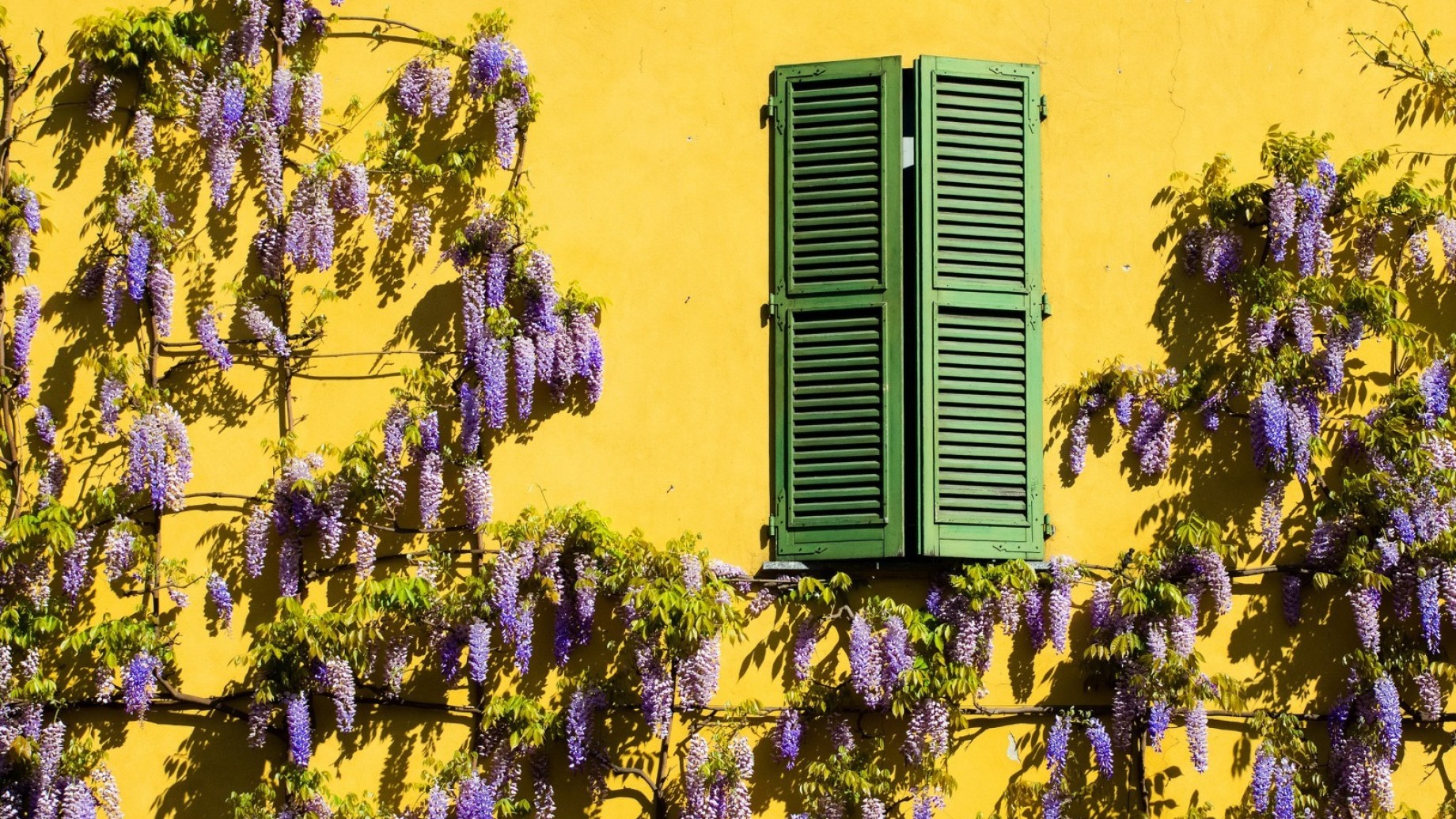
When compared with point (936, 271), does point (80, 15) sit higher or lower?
higher

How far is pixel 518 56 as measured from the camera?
8.66m

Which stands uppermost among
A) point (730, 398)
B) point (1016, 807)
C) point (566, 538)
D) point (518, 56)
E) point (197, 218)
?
point (518, 56)

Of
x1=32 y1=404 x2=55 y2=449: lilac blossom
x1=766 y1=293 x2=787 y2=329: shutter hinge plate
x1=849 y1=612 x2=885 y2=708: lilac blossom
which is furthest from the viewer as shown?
x1=766 y1=293 x2=787 y2=329: shutter hinge plate

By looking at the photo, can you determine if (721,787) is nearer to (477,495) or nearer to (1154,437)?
(477,495)

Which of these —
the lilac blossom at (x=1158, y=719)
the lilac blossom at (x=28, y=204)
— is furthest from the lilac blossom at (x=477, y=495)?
the lilac blossom at (x=1158, y=719)

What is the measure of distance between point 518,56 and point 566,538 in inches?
69.6

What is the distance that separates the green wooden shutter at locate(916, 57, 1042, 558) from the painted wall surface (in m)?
0.13

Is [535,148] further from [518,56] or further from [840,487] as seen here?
[840,487]

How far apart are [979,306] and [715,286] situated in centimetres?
95

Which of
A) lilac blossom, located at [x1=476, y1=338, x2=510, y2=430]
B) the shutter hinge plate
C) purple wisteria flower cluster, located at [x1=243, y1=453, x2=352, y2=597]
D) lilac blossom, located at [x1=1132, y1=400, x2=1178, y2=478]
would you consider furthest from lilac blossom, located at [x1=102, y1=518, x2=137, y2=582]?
lilac blossom, located at [x1=1132, y1=400, x2=1178, y2=478]

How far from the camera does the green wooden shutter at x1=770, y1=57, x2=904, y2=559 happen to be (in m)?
8.37

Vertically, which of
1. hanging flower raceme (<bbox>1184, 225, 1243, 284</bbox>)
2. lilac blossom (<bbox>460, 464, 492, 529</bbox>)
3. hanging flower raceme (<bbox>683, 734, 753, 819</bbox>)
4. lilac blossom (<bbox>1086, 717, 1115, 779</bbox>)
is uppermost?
hanging flower raceme (<bbox>1184, 225, 1243, 284</bbox>)

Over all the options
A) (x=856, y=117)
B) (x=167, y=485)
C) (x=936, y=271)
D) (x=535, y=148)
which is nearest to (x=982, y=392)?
(x=936, y=271)

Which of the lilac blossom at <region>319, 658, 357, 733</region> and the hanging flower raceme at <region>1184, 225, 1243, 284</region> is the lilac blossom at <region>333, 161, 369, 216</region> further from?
the hanging flower raceme at <region>1184, 225, 1243, 284</region>
